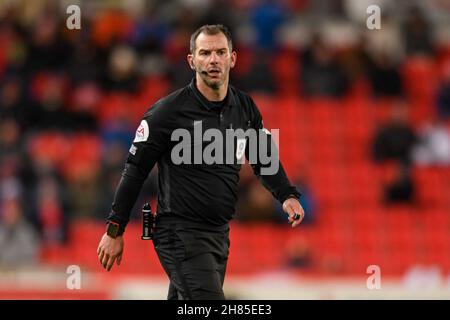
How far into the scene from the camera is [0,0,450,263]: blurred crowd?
45.9ft

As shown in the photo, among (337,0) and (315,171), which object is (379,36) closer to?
(337,0)

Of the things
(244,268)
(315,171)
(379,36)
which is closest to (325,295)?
(244,268)

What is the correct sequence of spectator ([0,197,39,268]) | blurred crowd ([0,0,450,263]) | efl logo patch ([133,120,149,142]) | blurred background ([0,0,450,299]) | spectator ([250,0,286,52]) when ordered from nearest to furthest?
efl logo patch ([133,120,149,142]) → spectator ([0,197,39,268]) → blurred background ([0,0,450,299]) → blurred crowd ([0,0,450,263]) → spectator ([250,0,286,52])

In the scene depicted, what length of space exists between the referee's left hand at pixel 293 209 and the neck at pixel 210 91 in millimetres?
738

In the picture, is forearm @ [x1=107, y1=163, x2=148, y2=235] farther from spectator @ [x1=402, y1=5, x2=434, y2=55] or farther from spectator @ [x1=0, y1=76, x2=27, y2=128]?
spectator @ [x1=402, y1=5, x2=434, y2=55]

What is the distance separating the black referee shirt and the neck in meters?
0.03

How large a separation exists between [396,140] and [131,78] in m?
4.06

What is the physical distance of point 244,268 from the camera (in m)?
13.2

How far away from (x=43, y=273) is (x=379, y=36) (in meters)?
8.02

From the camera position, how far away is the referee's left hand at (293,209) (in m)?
6.19

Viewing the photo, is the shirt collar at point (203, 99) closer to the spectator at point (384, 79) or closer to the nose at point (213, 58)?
the nose at point (213, 58)

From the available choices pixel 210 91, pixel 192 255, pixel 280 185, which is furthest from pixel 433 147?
pixel 192 255

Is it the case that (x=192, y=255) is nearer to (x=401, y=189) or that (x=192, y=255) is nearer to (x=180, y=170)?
(x=180, y=170)

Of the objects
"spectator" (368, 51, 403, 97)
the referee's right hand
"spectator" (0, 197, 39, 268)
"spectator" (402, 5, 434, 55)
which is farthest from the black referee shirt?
"spectator" (402, 5, 434, 55)
